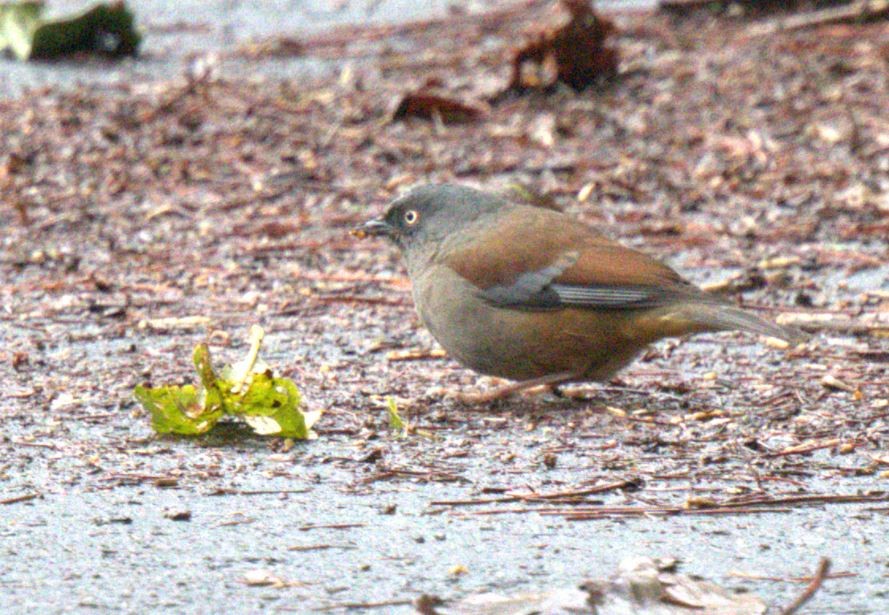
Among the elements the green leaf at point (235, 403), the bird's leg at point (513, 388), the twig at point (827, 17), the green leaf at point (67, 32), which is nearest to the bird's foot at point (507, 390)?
the bird's leg at point (513, 388)

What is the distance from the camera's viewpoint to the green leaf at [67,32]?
12.0 metres

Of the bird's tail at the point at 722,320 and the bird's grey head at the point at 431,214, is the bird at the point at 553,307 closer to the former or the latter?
the bird's tail at the point at 722,320

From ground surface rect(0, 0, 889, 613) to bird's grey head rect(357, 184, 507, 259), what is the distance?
486 millimetres

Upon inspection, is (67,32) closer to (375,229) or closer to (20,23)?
(20,23)

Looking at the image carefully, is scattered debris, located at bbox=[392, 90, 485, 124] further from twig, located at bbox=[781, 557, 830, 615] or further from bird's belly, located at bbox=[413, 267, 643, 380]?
twig, located at bbox=[781, 557, 830, 615]

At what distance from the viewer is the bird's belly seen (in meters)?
5.70

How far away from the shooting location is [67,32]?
39.7 feet

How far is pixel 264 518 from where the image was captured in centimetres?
450

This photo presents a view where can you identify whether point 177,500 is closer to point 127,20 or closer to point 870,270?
point 870,270

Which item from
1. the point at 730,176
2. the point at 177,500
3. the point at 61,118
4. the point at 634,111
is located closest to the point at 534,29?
the point at 634,111

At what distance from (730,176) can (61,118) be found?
4204 mm

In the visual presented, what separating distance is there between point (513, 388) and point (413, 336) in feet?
3.45

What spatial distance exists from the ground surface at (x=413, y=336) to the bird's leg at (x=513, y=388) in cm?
5

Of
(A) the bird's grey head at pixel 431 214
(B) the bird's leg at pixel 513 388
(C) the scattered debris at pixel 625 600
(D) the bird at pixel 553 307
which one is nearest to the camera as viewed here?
(C) the scattered debris at pixel 625 600
